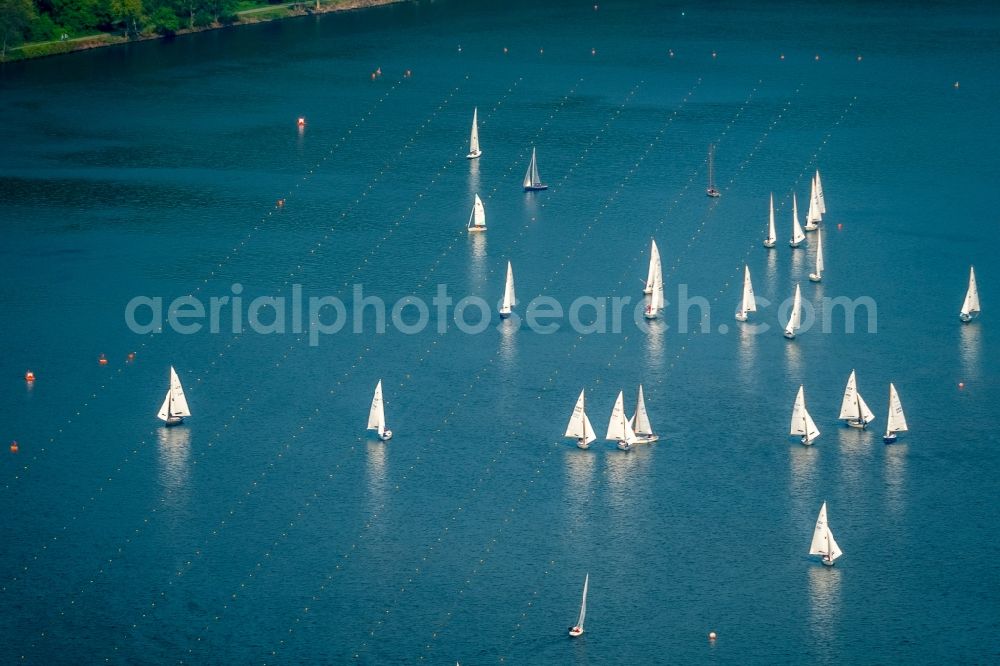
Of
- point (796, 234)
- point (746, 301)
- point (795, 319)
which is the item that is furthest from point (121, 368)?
point (796, 234)

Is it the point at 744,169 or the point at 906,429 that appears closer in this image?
the point at 906,429

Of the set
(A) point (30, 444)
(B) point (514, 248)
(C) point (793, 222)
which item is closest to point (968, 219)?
(C) point (793, 222)

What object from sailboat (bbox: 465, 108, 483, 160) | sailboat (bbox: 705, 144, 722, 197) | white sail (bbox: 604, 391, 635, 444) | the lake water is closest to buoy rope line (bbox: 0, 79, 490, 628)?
the lake water

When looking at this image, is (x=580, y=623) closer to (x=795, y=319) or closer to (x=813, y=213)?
(x=795, y=319)

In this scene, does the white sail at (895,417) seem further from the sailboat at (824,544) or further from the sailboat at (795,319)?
the sailboat at (795,319)

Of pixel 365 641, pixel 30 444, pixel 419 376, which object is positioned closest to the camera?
pixel 365 641

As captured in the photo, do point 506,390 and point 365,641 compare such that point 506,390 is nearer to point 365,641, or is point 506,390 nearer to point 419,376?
point 419,376

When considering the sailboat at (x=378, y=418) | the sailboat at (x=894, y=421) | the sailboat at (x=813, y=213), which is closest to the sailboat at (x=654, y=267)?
the sailboat at (x=813, y=213)
